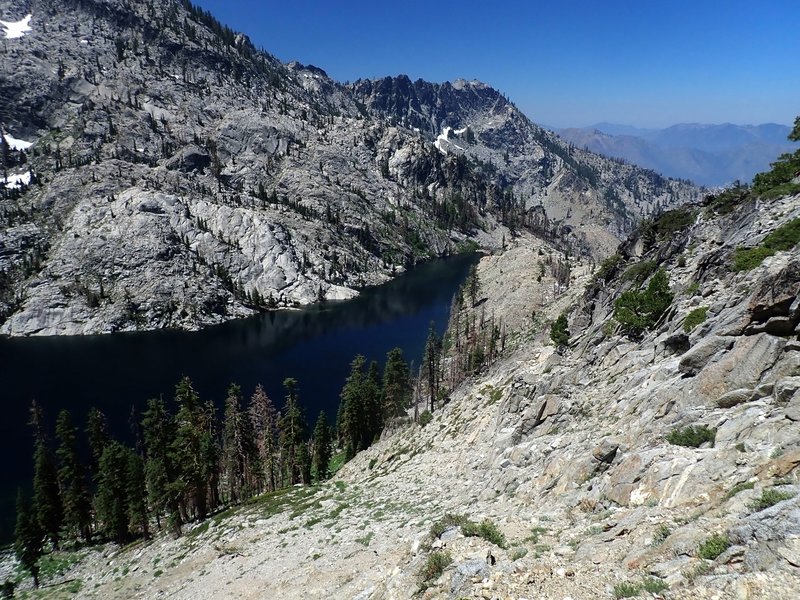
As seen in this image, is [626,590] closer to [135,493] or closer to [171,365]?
[135,493]

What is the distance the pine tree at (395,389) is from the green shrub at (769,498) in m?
78.4

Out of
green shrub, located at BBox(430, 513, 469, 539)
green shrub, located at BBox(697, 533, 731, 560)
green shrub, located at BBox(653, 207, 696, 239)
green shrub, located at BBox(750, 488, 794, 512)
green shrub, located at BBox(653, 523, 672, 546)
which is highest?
green shrub, located at BBox(653, 207, 696, 239)

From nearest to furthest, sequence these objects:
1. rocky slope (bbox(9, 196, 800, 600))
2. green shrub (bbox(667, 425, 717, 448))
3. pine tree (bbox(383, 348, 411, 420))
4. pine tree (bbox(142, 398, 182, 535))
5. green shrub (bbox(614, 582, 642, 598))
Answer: green shrub (bbox(614, 582, 642, 598))
rocky slope (bbox(9, 196, 800, 600))
green shrub (bbox(667, 425, 717, 448))
pine tree (bbox(142, 398, 182, 535))
pine tree (bbox(383, 348, 411, 420))

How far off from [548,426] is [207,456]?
153 ft

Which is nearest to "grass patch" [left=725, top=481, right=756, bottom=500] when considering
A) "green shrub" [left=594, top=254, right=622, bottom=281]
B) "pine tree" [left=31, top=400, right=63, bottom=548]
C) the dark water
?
"green shrub" [left=594, top=254, right=622, bottom=281]

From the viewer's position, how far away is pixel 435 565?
17469 mm

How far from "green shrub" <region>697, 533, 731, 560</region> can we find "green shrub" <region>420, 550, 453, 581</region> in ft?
30.0

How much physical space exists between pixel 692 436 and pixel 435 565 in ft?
37.0

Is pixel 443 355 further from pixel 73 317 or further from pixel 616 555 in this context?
pixel 73 317

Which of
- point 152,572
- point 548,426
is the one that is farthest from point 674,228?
point 152,572

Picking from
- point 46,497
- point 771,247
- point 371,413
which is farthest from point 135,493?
point 771,247

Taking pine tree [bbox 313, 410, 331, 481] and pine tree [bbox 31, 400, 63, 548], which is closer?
pine tree [bbox 31, 400, 63, 548]

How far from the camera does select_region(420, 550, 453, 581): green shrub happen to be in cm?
1725

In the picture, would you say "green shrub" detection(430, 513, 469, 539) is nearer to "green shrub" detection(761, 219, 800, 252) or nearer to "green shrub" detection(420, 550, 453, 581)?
"green shrub" detection(420, 550, 453, 581)
